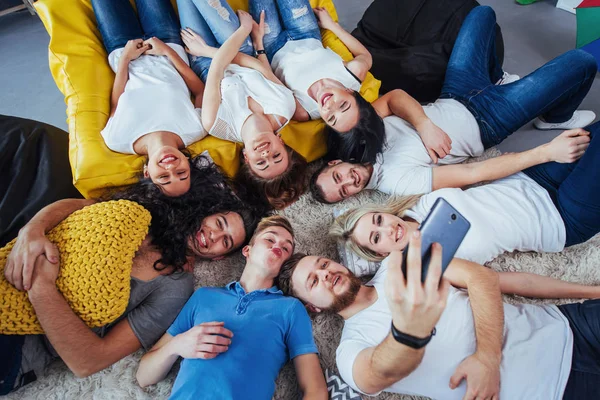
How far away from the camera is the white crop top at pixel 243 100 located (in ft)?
5.40

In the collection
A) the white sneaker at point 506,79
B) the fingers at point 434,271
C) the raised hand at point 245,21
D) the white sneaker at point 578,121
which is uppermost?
the raised hand at point 245,21

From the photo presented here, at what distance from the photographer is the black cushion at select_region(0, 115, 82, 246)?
1.38m

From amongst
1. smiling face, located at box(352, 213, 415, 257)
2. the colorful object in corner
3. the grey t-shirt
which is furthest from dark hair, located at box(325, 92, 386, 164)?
the colorful object in corner

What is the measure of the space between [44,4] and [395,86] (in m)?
1.72

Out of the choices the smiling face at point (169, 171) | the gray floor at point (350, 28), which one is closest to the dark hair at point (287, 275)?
the smiling face at point (169, 171)

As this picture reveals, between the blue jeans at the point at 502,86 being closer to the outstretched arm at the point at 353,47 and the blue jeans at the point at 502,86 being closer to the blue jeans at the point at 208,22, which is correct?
the outstretched arm at the point at 353,47

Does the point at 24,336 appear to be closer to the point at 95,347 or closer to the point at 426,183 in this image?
the point at 95,347

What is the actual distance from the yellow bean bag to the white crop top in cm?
8

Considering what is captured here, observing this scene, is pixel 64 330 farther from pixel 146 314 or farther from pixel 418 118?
pixel 418 118

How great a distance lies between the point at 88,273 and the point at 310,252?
81 centimetres

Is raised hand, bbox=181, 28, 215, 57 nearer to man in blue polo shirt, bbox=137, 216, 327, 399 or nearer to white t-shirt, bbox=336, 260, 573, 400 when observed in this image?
man in blue polo shirt, bbox=137, 216, 327, 399

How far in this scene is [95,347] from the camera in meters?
1.17

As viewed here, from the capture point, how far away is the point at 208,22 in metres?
1.88

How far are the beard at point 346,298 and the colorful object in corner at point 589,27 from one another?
1.96 m
